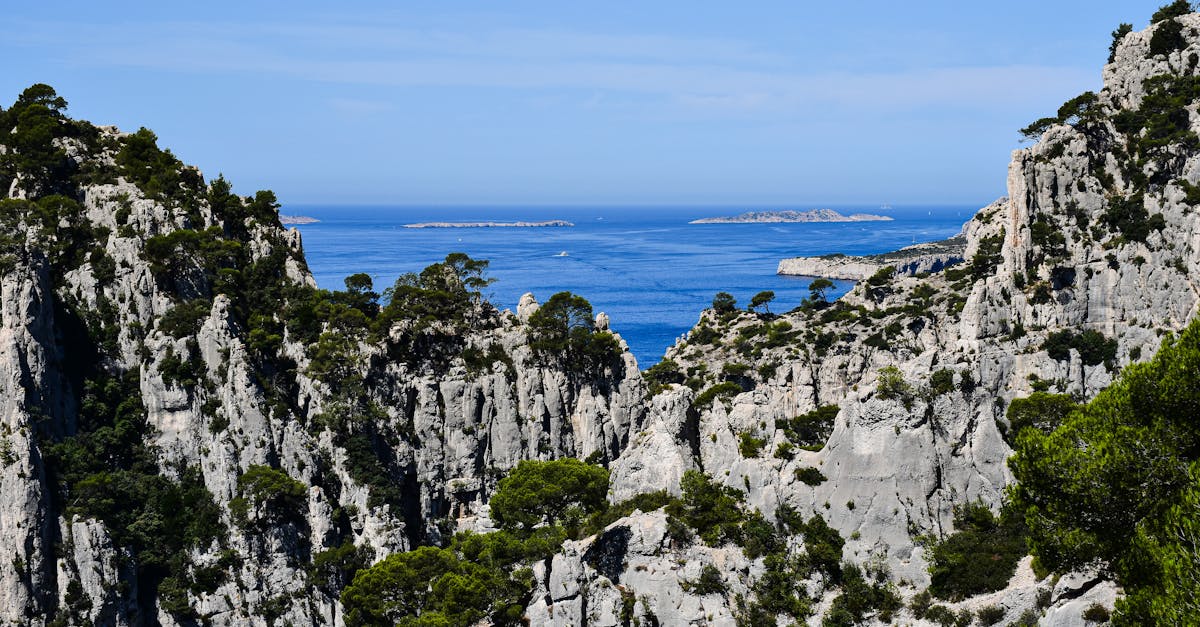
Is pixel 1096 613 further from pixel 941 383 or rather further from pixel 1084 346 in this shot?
pixel 1084 346

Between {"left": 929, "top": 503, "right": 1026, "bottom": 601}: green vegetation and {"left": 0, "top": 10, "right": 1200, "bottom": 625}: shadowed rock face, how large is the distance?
8960 millimetres

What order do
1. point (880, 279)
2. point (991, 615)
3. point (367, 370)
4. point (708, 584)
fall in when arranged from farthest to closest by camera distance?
point (880, 279) → point (367, 370) → point (708, 584) → point (991, 615)

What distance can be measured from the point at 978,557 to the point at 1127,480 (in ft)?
38.2

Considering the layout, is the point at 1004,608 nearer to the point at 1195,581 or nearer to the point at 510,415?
the point at 1195,581

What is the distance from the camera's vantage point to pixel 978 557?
115ft

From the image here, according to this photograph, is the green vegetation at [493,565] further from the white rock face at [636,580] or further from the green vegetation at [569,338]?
the green vegetation at [569,338]

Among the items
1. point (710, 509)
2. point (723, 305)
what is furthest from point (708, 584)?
point (723, 305)

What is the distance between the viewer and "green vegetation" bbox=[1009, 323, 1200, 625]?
2317cm

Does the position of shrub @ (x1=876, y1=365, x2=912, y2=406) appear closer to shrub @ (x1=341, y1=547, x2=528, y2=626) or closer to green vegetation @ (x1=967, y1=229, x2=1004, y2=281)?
shrub @ (x1=341, y1=547, x2=528, y2=626)

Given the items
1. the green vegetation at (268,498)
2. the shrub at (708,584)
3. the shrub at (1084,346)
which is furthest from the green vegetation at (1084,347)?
the green vegetation at (268,498)

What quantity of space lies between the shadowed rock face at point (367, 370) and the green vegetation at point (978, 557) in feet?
29.4

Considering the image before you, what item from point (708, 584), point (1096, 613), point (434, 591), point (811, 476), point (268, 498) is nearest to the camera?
point (1096, 613)

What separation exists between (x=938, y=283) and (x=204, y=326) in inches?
2434

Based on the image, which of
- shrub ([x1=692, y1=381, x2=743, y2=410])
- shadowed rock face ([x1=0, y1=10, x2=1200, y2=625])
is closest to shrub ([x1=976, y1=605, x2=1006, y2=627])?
shadowed rock face ([x1=0, y1=10, x2=1200, y2=625])
